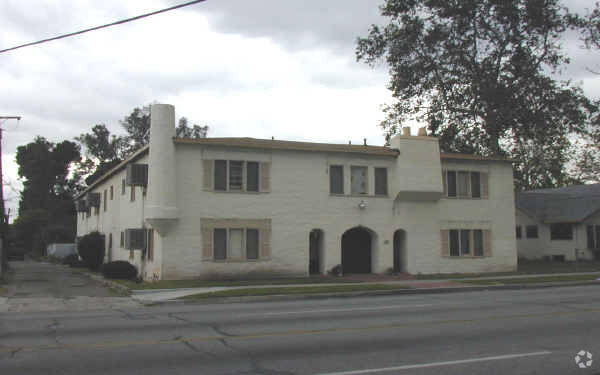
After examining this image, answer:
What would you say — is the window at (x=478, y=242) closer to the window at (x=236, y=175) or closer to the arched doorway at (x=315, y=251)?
the arched doorway at (x=315, y=251)

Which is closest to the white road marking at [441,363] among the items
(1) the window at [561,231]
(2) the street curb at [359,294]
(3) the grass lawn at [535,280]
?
(2) the street curb at [359,294]

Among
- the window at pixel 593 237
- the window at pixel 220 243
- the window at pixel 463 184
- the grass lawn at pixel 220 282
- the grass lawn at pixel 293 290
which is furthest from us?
the window at pixel 593 237

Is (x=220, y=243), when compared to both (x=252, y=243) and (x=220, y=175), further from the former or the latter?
(x=220, y=175)

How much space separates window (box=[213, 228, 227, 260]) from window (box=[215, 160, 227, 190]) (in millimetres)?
1922

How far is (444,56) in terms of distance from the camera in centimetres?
3409

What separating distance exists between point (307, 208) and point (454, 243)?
807cm

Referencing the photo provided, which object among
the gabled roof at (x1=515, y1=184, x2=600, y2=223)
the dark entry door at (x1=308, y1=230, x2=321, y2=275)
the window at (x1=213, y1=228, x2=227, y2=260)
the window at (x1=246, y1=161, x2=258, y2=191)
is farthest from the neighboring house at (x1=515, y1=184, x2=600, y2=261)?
the window at (x1=213, y1=228, x2=227, y2=260)

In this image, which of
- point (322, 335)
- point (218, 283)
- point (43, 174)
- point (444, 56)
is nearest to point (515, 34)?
point (444, 56)

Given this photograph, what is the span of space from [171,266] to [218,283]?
8.13 feet

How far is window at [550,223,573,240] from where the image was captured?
39278 millimetres

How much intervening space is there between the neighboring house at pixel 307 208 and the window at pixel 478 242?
0.06 meters

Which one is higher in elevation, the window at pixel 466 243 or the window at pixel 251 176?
the window at pixel 251 176

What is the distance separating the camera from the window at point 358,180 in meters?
26.4

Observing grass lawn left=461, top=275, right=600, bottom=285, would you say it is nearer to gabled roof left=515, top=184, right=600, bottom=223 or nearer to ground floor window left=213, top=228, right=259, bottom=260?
ground floor window left=213, top=228, right=259, bottom=260
